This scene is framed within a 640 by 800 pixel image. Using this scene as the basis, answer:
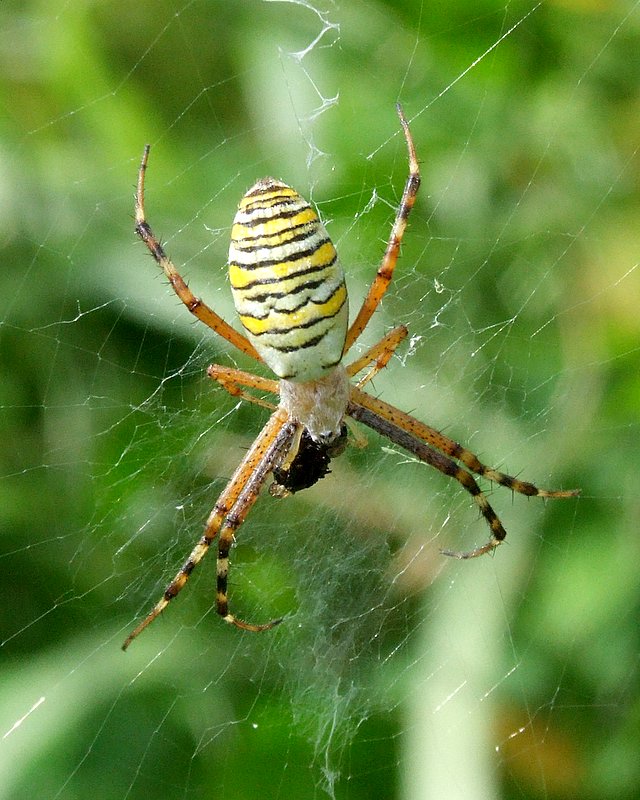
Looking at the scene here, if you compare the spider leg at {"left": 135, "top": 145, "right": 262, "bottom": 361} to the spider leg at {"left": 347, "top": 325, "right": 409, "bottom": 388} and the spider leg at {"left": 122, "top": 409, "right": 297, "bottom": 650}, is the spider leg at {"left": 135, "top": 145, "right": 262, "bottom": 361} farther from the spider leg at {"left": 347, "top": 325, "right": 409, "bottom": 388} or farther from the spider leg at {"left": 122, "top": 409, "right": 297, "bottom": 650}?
the spider leg at {"left": 122, "top": 409, "right": 297, "bottom": 650}

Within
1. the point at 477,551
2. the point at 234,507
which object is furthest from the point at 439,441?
the point at 234,507

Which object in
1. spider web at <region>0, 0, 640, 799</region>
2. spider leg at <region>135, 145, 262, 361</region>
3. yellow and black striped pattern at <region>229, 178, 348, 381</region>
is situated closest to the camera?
yellow and black striped pattern at <region>229, 178, 348, 381</region>

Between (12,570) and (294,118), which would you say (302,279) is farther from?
(12,570)

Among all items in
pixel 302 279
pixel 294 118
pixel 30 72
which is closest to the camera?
pixel 302 279

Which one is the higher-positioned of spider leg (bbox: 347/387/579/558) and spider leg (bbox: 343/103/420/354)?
spider leg (bbox: 343/103/420/354)

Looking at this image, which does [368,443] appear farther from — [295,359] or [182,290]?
[182,290]

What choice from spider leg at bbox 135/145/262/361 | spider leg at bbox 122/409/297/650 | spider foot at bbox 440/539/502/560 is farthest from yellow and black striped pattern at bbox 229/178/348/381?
spider foot at bbox 440/539/502/560

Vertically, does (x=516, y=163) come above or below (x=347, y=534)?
above

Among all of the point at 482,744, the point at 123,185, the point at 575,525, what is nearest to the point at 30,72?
the point at 123,185
